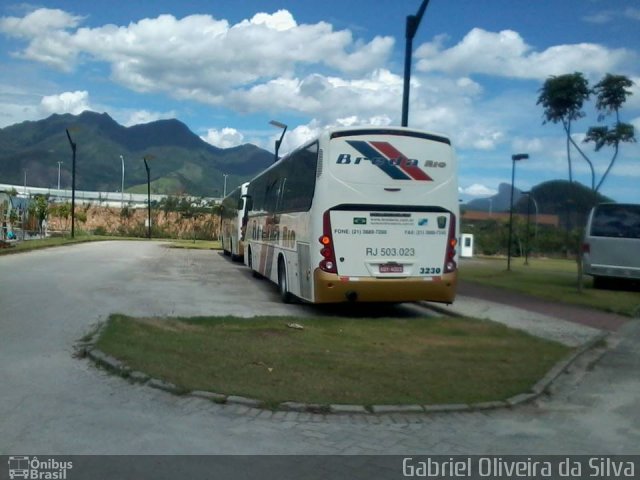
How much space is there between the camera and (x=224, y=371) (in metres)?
7.87

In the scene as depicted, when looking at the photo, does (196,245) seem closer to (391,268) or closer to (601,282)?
(601,282)

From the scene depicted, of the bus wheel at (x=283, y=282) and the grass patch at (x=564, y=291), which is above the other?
the bus wheel at (x=283, y=282)

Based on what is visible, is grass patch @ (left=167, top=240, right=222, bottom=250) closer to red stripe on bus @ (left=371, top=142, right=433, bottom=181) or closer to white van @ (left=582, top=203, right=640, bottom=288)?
white van @ (left=582, top=203, right=640, bottom=288)

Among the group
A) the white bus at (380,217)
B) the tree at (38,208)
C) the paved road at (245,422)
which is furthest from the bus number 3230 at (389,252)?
the tree at (38,208)

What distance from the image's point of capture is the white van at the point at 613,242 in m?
19.3

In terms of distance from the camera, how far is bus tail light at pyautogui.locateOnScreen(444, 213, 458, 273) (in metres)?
13.0

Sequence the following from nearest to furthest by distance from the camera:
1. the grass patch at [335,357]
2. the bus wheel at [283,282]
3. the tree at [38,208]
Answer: the grass patch at [335,357], the bus wheel at [283,282], the tree at [38,208]

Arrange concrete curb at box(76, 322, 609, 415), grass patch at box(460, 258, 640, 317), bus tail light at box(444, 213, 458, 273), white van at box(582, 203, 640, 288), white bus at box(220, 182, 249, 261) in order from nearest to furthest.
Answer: concrete curb at box(76, 322, 609, 415), bus tail light at box(444, 213, 458, 273), grass patch at box(460, 258, 640, 317), white van at box(582, 203, 640, 288), white bus at box(220, 182, 249, 261)

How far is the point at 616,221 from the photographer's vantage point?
1981cm

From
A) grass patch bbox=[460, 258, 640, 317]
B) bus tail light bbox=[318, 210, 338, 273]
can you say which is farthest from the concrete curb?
grass patch bbox=[460, 258, 640, 317]

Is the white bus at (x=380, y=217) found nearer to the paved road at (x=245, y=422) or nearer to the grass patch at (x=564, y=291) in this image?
the paved road at (x=245, y=422)

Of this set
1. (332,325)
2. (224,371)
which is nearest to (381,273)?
(332,325)

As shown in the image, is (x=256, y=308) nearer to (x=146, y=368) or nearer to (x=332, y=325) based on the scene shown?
(x=332, y=325)

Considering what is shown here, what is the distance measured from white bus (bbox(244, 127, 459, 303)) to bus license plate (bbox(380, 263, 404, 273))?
2cm
